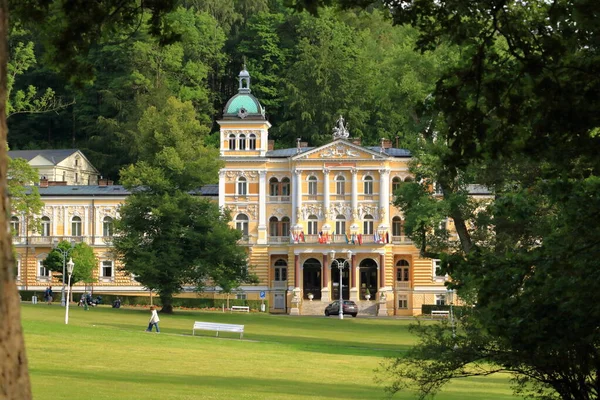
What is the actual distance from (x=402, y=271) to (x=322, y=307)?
593 centimetres

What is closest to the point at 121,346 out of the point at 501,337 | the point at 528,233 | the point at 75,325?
the point at 75,325

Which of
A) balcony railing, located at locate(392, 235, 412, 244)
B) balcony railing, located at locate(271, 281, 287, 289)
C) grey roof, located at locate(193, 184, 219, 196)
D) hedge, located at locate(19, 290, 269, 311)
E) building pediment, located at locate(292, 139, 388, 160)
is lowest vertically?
hedge, located at locate(19, 290, 269, 311)

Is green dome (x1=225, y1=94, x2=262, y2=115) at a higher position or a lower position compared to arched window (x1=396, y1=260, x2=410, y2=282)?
higher

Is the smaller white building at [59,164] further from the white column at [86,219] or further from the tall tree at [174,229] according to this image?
the tall tree at [174,229]

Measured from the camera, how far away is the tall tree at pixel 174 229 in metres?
58.2

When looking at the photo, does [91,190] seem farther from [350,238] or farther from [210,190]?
[350,238]

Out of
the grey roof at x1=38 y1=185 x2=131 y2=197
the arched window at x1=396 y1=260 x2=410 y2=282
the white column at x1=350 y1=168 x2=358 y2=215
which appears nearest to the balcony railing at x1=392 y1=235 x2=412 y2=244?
the arched window at x1=396 y1=260 x2=410 y2=282

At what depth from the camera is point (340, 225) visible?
73.7 m

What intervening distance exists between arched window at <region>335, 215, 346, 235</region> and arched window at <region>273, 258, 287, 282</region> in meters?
3.83

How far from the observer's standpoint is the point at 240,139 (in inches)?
2906

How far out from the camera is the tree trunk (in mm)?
7016

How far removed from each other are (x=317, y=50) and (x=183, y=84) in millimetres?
10634

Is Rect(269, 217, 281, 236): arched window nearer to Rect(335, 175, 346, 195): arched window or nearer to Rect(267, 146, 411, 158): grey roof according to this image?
Rect(267, 146, 411, 158): grey roof

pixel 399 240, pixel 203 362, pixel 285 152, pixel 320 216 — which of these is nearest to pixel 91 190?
pixel 285 152
